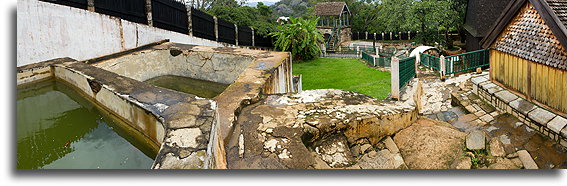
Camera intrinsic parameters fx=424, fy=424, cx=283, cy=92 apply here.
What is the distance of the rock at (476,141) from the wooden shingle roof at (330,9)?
26.6 metres

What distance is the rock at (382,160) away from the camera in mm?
4262

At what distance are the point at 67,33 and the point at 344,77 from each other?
9251 mm

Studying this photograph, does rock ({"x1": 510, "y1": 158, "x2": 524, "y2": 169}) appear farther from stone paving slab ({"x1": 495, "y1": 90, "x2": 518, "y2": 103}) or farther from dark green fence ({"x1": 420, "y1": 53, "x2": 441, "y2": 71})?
dark green fence ({"x1": 420, "y1": 53, "x2": 441, "y2": 71})

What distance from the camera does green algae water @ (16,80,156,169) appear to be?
152 inches

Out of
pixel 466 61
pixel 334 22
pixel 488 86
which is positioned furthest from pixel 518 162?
pixel 334 22

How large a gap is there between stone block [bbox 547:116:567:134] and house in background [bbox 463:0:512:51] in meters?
9.74

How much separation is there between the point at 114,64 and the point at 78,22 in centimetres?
98

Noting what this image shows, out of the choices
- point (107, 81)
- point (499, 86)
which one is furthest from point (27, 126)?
point (499, 86)

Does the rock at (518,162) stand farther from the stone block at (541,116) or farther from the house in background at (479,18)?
the house in background at (479,18)

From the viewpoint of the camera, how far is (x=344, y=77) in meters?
14.5

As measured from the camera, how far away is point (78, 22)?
7.69 metres

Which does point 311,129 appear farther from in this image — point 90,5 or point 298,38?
point 298,38

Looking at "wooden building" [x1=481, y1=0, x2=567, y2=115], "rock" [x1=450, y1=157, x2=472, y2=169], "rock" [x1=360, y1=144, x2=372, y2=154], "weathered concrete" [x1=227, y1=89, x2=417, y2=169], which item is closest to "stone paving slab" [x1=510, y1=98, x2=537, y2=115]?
"wooden building" [x1=481, y1=0, x2=567, y2=115]

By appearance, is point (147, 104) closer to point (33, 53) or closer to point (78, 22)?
point (33, 53)
